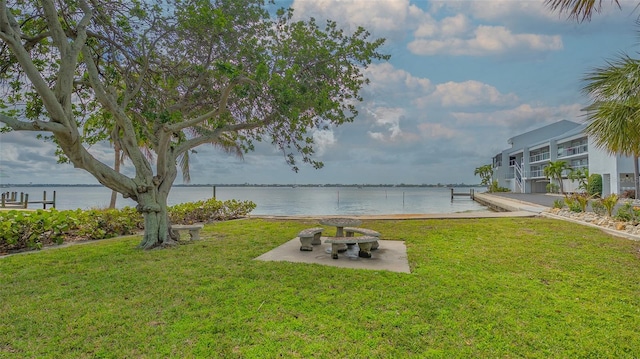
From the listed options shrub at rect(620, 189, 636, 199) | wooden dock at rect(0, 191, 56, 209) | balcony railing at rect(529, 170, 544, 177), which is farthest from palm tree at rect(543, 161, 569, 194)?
wooden dock at rect(0, 191, 56, 209)

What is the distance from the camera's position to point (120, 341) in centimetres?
298

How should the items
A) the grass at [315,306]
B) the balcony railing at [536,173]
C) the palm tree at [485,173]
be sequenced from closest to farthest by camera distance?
the grass at [315,306] → the balcony railing at [536,173] → the palm tree at [485,173]

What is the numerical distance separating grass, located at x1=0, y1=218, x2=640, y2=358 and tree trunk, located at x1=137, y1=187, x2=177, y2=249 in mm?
704

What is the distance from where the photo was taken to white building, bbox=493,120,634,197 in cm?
2366

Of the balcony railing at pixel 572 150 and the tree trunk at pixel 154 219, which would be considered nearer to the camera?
the tree trunk at pixel 154 219

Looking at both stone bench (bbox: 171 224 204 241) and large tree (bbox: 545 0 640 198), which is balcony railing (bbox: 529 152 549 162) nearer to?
large tree (bbox: 545 0 640 198)

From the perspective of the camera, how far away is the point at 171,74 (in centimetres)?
782

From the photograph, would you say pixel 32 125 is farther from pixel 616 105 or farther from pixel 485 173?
pixel 485 173

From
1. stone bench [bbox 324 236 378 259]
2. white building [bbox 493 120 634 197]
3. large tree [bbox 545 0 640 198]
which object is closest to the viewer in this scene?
stone bench [bbox 324 236 378 259]

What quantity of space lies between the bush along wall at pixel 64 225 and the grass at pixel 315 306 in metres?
1.14

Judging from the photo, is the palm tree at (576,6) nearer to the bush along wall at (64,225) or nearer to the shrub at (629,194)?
the bush along wall at (64,225)

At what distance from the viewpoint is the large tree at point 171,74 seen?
21.2 feet

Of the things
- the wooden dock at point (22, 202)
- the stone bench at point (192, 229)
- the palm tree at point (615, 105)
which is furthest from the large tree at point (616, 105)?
the wooden dock at point (22, 202)

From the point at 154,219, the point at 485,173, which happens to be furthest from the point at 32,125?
the point at 485,173
